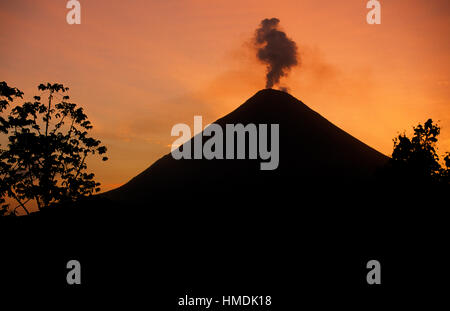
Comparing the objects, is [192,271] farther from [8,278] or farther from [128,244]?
[8,278]

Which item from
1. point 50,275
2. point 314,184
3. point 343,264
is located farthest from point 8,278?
point 314,184

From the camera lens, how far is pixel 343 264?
95.2 ft

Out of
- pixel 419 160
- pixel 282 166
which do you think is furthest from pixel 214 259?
pixel 282 166

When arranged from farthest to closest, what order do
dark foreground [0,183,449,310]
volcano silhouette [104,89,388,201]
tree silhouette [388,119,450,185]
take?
volcano silhouette [104,89,388,201] → tree silhouette [388,119,450,185] → dark foreground [0,183,449,310]

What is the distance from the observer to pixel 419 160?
42.1 m

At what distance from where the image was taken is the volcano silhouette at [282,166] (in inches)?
2921

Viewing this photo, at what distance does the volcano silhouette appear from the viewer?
74.2m

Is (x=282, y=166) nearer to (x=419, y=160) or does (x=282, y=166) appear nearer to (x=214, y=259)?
(x=419, y=160)

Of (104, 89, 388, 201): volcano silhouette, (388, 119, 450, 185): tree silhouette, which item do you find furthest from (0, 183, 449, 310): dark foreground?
(104, 89, 388, 201): volcano silhouette

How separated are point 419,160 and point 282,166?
138 feet

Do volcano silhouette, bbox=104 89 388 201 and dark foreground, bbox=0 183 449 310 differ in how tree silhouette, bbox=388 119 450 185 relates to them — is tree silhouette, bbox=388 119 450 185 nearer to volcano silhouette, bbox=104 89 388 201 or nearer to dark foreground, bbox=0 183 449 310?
dark foreground, bbox=0 183 449 310

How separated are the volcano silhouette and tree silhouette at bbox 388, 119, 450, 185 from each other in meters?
26.6
